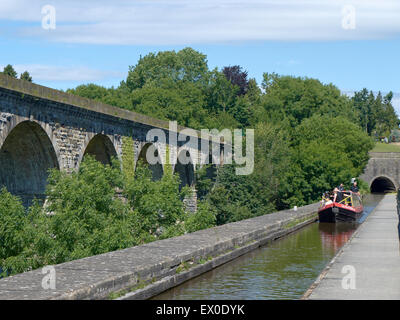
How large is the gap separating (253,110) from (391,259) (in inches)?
2609

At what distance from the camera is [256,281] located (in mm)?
12938

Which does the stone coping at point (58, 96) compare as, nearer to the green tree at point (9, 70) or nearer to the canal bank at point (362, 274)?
the canal bank at point (362, 274)

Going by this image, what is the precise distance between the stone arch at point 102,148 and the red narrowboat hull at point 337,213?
35.0 ft

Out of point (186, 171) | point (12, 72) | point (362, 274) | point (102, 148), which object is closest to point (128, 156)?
point (102, 148)

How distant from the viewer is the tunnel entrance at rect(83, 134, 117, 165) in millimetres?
27359

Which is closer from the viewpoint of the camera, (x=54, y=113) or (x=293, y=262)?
(x=293, y=262)

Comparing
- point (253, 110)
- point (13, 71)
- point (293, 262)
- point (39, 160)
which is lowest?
point (293, 262)

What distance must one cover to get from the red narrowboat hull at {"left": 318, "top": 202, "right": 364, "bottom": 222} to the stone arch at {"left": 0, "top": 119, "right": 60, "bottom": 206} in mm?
14534

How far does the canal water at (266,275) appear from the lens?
37.7 ft

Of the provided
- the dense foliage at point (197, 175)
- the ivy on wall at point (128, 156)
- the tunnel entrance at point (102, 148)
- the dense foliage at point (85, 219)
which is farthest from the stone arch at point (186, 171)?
the dense foliage at point (85, 219)

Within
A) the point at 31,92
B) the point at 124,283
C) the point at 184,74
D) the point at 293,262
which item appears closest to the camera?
the point at 124,283

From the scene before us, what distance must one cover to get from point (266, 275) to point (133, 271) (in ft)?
13.7

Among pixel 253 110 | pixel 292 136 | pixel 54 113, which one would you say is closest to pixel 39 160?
pixel 54 113
